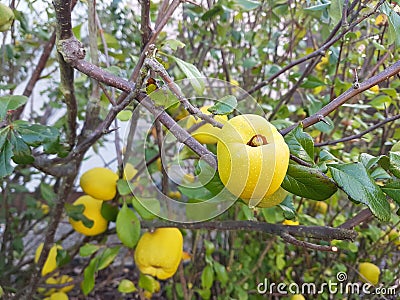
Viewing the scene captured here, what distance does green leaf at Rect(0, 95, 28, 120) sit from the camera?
66 cm

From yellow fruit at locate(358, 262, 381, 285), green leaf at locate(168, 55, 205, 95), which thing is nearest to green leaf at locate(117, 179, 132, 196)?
green leaf at locate(168, 55, 205, 95)

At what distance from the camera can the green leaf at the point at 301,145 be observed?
0.49m

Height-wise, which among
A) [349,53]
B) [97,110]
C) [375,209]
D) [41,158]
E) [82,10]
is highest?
[82,10]

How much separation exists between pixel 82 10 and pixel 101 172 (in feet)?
2.95

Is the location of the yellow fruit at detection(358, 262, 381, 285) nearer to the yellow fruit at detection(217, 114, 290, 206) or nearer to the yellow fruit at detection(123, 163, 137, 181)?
the yellow fruit at detection(123, 163, 137, 181)

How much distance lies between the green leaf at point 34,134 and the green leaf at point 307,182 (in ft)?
1.38

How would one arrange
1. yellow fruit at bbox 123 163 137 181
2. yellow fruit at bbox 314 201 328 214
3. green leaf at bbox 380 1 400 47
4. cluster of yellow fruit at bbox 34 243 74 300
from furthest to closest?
yellow fruit at bbox 314 201 328 214
cluster of yellow fruit at bbox 34 243 74 300
yellow fruit at bbox 123 163 137 181
green leaf at bbox 380 1 400 47

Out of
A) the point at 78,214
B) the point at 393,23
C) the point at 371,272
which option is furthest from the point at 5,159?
the point at 371,272

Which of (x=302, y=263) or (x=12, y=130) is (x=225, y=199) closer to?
(x=12, y=130)

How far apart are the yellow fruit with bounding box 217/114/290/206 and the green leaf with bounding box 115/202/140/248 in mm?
504

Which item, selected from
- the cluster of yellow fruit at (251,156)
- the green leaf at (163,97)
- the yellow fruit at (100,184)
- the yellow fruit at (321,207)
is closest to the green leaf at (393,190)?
the cluster of yellow fruit at (251,156)

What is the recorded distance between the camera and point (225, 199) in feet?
1.87

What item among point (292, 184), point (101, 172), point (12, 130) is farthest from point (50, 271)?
point (292, 184)

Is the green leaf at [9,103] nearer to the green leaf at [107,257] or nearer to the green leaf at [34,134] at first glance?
the green leaf at [34,134]
